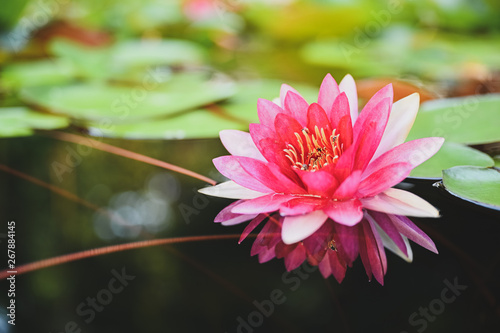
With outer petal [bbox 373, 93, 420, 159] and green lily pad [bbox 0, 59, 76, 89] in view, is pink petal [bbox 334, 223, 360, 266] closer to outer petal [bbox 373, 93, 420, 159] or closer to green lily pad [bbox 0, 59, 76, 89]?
outer petal [bbox 373, 93, 420, 159]

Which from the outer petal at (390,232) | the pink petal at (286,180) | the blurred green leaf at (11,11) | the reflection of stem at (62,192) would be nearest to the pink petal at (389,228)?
the outer petal at (390,232)

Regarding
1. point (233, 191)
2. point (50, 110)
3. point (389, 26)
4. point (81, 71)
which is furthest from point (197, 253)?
point (389, 26)

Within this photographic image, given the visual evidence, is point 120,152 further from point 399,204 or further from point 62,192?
point 399,204

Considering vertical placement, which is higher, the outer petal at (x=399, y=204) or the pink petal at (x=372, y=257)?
the outer petal at (x=399, y=204)

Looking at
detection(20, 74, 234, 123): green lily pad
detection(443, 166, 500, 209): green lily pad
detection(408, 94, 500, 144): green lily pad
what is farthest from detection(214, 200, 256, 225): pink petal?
detection(20, 74, 234, 123): green lily pad

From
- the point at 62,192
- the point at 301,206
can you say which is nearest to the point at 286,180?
the point at 301,206

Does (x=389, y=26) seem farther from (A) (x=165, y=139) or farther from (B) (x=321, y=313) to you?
(B) (x=321, y=313)

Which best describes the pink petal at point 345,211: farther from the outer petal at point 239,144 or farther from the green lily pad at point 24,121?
the green lily pad at point 24,121

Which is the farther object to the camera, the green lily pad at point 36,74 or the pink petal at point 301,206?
the green lily pad at point 36,74
